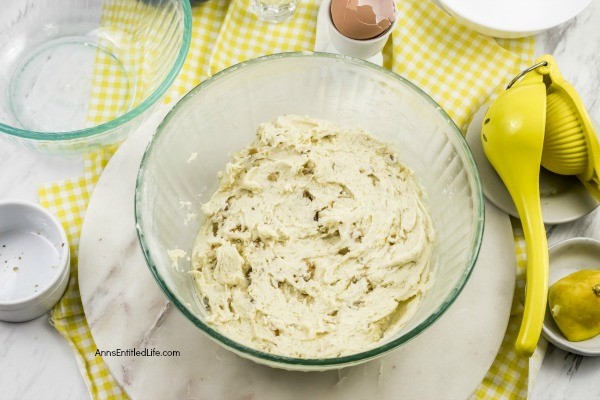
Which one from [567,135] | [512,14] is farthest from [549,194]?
[512,14]

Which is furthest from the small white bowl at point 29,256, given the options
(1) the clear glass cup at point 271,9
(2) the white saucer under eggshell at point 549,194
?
(2) the white saucer under eggshell at point 549,194

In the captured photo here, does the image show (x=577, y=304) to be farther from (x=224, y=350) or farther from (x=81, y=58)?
(x=81, y=58)

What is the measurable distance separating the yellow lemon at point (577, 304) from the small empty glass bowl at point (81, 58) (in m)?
1.07

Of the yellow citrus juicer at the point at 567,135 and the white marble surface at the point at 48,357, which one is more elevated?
the yellow citrus juicer at the point at 567,135

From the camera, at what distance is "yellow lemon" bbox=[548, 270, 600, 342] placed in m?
1.63

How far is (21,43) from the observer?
1.96 metres

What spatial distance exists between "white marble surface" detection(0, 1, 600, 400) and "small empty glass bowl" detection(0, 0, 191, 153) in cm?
10

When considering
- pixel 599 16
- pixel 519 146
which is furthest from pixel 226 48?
pixel 599 16

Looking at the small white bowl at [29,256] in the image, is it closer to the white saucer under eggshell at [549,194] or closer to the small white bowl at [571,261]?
the white saucer under eggshell at [549,194]

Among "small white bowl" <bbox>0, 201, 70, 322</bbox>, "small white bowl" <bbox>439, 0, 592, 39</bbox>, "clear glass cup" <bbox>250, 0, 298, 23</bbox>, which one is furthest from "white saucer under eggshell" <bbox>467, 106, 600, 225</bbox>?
"small white bowl" <bbox>0, 201, 70, 322</bbox>

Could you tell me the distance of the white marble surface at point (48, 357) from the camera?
169 cm

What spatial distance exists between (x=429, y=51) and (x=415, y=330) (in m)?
0.84

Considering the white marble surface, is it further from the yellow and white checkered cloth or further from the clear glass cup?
the clear glass cup

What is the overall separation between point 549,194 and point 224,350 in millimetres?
868
